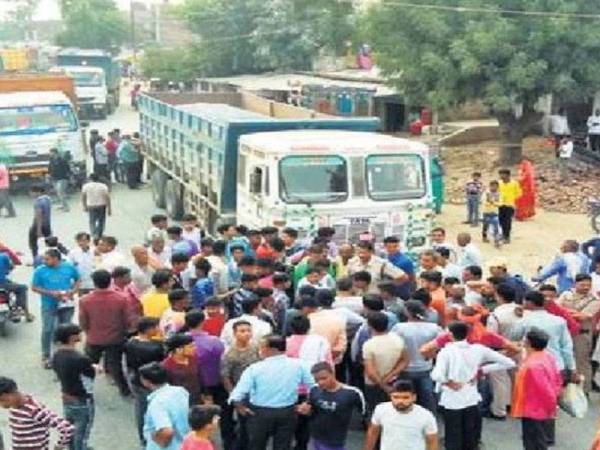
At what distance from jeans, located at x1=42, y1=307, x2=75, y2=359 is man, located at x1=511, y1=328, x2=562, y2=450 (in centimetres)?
505

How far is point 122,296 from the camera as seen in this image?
29.0ft

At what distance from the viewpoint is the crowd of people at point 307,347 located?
21.3ft

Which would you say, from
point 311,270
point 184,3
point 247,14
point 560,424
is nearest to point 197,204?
point 311,270

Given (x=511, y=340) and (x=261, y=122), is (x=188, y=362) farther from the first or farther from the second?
(x=261, y=122)

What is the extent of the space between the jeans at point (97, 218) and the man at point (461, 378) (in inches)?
389

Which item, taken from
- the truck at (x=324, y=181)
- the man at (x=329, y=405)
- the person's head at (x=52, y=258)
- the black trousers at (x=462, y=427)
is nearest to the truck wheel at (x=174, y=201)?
the truck at (x=324, y=181)

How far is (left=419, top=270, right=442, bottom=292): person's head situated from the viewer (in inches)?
352

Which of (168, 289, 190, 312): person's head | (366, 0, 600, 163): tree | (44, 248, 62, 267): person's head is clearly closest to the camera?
(168, 289, 190, 312): person's head

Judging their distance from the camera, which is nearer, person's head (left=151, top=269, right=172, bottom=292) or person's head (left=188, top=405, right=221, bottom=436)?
person's head (left=188, top=405, right=221, bottom=436)

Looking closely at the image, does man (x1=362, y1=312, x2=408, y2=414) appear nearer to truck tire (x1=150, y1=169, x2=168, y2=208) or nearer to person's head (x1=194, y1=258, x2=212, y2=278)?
person's head (x1=194, y1=258, x2=212, y2=278)

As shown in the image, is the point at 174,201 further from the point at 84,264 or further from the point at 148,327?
the point at 148,327

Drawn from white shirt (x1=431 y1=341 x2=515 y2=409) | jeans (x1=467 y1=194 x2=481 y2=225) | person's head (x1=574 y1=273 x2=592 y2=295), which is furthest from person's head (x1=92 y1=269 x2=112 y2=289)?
jeans (x1=467 y1=194 x2=481 y2=225)

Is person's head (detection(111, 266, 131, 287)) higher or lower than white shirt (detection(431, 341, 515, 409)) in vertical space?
higher

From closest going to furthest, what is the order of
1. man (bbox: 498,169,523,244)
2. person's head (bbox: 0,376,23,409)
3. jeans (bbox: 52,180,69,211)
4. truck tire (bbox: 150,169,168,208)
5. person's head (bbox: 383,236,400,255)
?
person's head (bbox: 0,376,23,409) → person's head (bbox: 383,236,400,255) → man (bbox: 498,169,523,244) → jeans (bbox: 52,180,69,211) → truck tire (bbox: 150,169,168,208)
